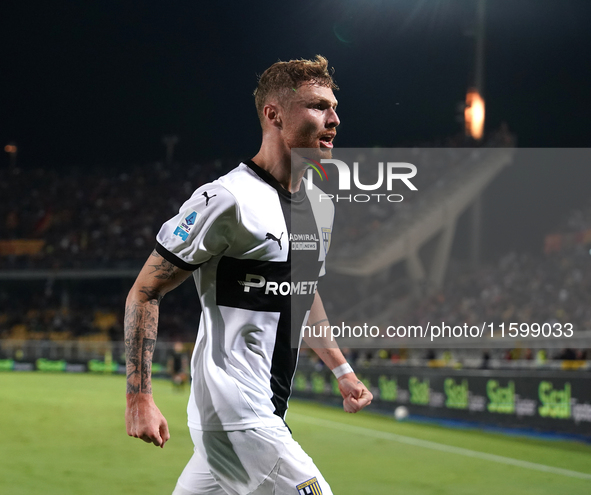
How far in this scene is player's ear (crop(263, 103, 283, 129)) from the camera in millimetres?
3377

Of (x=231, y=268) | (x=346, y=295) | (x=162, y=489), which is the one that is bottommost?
(x=162, y=489)

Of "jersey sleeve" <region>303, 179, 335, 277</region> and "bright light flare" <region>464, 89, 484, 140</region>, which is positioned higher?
"bright light flare" <region>464, 89, 484, 140</region>

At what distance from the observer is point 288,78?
11.0 ft

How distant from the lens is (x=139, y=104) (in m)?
61.5

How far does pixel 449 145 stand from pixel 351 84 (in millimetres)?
9899

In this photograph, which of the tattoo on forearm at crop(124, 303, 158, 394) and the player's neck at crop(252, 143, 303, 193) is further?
the player's neck at crop(252, 143, 303, 193)

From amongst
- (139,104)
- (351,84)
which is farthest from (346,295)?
(139,104)

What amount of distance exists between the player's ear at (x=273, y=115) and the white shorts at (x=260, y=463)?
4.29 feet

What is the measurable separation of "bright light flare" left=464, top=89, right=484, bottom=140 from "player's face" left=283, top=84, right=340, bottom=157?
79.8 ft

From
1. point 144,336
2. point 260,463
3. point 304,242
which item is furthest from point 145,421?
point 304,242

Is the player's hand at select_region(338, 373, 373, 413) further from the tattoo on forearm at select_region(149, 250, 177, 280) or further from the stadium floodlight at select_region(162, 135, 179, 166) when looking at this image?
the stadium floodlight at select_region(162, 135, 179, 166)

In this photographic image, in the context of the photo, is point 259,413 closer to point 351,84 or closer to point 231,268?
point 231,268

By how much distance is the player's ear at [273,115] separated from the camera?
3.38 m

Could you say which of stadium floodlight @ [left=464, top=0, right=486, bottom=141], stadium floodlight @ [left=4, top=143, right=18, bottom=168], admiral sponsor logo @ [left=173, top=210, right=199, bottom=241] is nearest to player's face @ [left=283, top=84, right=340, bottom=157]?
admiral sponsor logo @ [left=173, top=210, right=199, bottom=241]
